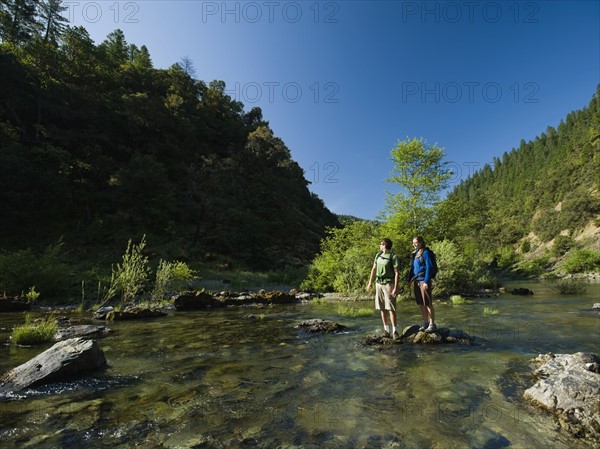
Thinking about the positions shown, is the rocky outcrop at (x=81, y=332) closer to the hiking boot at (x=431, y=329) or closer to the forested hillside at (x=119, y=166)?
the hiking boot at (x=431, y=329)

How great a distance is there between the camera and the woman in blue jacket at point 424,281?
7621 millimetres

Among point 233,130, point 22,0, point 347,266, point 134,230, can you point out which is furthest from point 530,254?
point 22,0

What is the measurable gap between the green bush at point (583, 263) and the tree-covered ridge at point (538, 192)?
12.6 m

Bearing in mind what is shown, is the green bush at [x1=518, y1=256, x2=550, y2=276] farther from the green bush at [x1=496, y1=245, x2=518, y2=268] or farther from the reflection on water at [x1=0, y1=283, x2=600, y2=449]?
the reflection on water at [x1=0, y1=283, x2=600, y2=449]

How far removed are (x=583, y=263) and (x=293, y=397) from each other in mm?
57580

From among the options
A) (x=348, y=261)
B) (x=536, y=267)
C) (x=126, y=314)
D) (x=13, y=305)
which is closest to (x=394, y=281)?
(x=126, y=314)

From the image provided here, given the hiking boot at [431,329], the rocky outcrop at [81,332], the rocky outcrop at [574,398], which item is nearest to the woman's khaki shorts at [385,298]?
the hiking boot at [431,329]

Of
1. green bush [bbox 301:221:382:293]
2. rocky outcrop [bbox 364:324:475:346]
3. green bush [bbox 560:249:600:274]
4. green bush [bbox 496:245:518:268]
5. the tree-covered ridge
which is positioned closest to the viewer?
rocky outcrop [bbox 364:324:475:346]

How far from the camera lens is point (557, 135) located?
442 feet

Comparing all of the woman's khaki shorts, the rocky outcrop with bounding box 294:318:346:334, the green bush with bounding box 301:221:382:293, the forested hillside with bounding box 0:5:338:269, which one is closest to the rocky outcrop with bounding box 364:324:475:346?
the woman's khaki shorts

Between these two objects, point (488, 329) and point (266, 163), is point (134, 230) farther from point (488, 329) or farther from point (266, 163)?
point (488, 329)

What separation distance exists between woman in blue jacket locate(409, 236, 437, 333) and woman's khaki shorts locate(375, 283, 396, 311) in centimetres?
73

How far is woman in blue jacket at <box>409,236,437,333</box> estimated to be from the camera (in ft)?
25.0

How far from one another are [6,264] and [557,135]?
17252 centimetres
